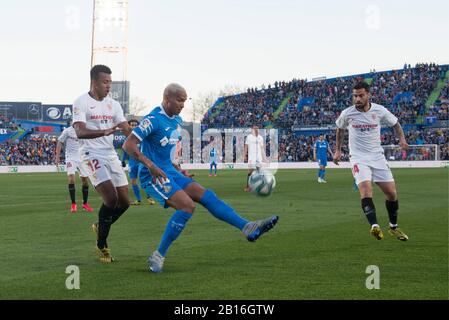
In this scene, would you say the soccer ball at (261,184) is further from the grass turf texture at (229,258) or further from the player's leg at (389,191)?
the player's leg at (389,191)

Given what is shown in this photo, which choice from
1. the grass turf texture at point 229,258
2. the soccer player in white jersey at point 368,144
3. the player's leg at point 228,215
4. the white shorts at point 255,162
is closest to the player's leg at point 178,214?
the player's leg at point 228,215

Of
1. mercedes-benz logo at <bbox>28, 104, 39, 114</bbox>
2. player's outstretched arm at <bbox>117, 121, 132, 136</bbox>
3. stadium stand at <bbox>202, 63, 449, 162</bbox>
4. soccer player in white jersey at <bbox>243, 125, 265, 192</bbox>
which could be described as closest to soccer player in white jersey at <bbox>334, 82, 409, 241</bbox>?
player's outstretched arm at <bbox>117, 121, 132, 136</bbox>

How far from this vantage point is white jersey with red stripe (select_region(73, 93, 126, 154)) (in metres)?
9.00

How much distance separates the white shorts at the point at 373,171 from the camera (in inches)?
433

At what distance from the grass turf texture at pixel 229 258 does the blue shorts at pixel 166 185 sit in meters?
0.83

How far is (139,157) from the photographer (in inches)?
294

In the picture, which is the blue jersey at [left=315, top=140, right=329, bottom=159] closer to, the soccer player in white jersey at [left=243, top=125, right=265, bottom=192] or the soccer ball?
the soccer player in white jersey at [left=243, top=125, right=265, bottom=192]

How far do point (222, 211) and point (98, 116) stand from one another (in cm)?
243

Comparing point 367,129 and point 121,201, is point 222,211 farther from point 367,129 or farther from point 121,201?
point 367,129

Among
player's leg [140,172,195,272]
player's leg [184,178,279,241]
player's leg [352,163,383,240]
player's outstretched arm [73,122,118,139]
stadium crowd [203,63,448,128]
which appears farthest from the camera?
stadium crowd [203,63,448,128]

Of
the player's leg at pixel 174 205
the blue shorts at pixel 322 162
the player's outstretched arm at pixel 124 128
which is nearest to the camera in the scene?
the player's leg at pixel 174 205

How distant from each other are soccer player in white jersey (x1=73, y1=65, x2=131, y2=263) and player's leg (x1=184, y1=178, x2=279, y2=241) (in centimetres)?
130

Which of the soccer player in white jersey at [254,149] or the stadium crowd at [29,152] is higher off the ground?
the stadium crowd at [29,152]
